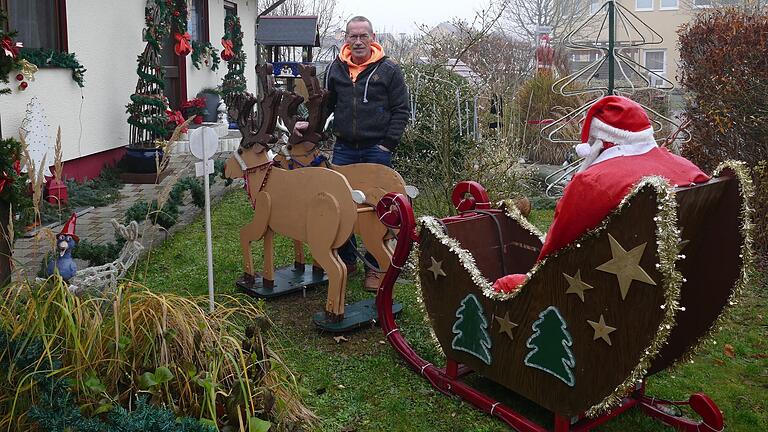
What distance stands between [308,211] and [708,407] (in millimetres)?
2486

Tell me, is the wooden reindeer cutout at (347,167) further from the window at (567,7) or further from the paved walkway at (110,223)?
the window at (567,7)

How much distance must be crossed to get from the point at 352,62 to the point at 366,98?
0.98 feet

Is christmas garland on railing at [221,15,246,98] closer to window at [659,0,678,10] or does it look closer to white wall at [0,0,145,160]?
white wall at [0,0,145,160]

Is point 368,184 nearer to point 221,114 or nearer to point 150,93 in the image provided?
point 150,93

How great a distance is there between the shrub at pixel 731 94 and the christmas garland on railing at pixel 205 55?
8345mm

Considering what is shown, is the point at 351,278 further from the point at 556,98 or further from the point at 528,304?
the point at 556,98

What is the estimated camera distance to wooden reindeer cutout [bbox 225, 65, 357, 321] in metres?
4.41

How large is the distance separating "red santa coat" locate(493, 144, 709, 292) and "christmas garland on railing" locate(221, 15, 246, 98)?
38.8ft

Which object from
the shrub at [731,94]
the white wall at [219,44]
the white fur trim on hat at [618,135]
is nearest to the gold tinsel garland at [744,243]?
the white fur trim on hat at [618,135]

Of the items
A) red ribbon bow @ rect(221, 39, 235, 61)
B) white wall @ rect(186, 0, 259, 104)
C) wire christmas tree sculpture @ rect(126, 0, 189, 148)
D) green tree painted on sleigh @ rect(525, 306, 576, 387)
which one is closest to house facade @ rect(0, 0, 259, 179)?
wire christmas tree sculpture @ rect(126, 0, 189, 148)

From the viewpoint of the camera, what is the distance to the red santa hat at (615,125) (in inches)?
116

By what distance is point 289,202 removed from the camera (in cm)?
480

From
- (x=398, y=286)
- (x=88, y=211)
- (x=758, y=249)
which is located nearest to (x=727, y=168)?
(x=398, y=286)

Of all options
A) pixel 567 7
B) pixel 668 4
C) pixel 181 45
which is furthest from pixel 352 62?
pixel 668 4
